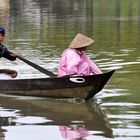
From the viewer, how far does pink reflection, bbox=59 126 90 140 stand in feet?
30.9

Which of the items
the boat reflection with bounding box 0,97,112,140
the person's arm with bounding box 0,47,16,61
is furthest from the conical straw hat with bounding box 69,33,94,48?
the person's arm with bounding box 0,47,16,61

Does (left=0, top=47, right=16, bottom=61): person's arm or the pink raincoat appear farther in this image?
(left=0, top=47, right=16, bottom=61): person's arm

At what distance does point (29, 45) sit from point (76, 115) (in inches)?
444

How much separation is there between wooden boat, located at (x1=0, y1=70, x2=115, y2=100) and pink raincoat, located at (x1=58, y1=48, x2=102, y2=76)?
0.21 m

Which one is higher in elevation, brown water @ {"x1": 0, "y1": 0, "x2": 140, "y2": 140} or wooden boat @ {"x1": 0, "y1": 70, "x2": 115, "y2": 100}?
wooden boat @ {"x1": 0, "y1": 70, "x2": 115, "y2": 100}

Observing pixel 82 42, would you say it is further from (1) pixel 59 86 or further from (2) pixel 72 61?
(1) pixel 59 86

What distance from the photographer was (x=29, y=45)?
22.1m

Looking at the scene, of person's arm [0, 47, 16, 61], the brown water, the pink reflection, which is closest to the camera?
the pink reflection

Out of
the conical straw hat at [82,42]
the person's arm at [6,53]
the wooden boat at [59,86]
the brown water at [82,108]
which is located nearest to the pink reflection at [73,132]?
the brown water at [82,108]

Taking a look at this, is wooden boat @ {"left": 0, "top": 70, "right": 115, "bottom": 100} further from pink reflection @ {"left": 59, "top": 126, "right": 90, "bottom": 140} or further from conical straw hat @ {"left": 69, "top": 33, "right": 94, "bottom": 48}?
pink reflection @ {"left": 59, "top": 126, "right": 90, "bottom": 140}

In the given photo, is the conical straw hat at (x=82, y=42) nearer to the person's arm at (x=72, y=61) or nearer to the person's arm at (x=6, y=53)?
the person's arm at (x=72, y=61)

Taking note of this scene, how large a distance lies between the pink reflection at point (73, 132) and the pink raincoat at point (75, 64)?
2.02 m

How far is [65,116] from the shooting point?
1104 centimetres

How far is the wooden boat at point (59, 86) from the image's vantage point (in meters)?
11.8
